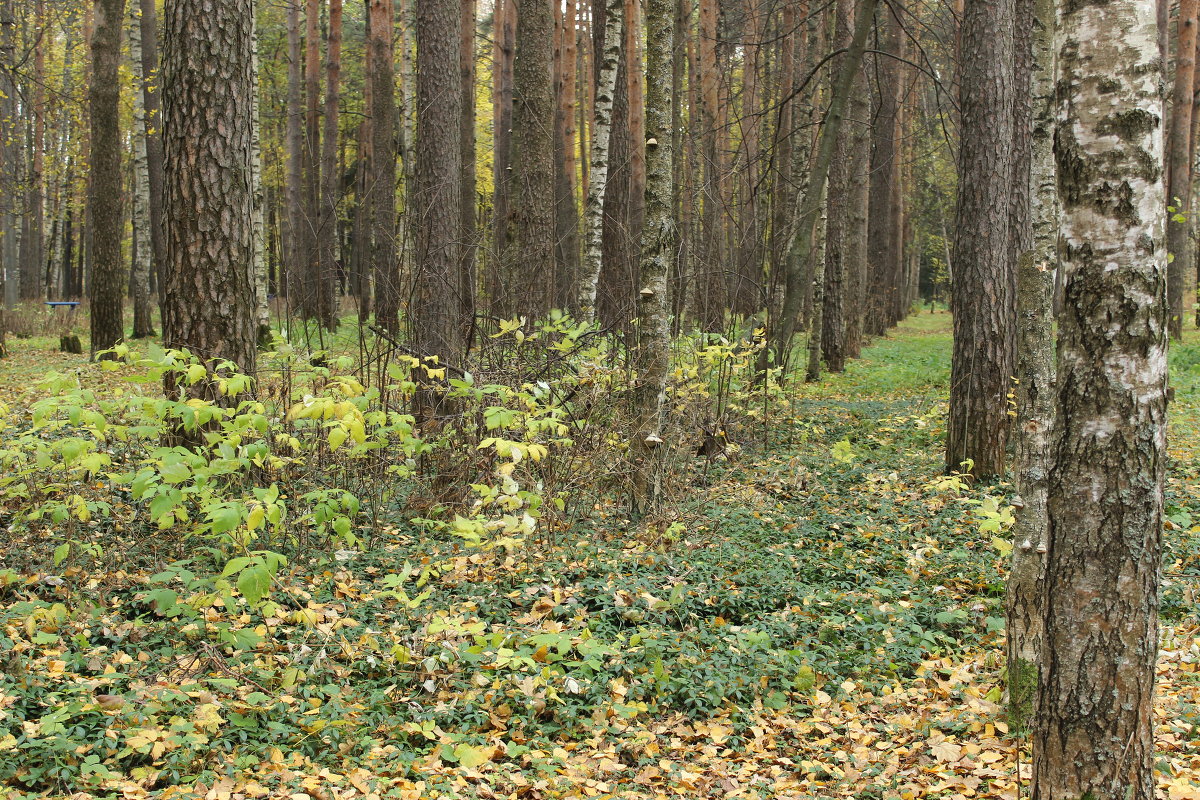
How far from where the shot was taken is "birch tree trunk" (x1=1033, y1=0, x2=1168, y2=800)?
234cm

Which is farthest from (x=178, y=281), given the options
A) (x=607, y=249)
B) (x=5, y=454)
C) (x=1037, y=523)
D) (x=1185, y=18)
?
(x=1185, y=18)

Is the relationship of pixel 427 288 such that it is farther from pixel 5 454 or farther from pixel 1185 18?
pixel 1185 18

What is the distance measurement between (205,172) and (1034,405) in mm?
5318

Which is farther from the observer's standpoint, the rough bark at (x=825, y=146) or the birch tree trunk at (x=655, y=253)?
the rough bark at (x=825, y=146)

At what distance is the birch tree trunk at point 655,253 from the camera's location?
6508 millimetres

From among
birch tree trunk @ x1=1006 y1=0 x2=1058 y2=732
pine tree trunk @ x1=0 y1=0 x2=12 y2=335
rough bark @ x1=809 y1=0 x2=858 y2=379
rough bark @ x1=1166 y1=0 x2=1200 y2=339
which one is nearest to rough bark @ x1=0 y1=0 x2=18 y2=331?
pine tree trunk @ x1=0 y1=0 x2=12 y2=335

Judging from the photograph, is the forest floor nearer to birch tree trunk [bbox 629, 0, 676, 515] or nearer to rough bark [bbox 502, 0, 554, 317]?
birch tree trunk [bbox 629, 0, 676, 515]

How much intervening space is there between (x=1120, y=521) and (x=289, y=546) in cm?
479

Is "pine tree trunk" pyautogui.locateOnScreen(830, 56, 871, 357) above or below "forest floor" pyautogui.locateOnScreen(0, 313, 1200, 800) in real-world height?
above

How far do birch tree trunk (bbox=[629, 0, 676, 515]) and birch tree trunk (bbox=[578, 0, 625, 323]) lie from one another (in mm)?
2445

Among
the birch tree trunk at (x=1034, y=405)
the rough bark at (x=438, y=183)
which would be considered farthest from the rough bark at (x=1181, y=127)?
the birch tree trunk at (x=1034, y=405)

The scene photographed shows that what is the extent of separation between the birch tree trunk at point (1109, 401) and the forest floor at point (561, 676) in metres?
0.99

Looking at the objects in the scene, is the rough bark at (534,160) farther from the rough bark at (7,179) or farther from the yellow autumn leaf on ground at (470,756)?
the rough bark at (7,179)

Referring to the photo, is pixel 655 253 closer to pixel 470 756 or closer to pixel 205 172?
pixel 205 172
